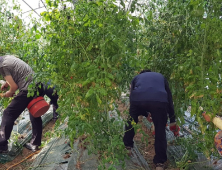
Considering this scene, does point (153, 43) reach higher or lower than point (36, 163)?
higher

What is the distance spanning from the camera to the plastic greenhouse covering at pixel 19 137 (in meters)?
2.70

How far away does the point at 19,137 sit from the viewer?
322 centimetres

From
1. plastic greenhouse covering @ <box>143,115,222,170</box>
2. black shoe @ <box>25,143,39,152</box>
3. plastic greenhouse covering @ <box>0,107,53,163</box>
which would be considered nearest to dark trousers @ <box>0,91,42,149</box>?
plastic greenhouse covering @ <box>0,107,53,163</box>

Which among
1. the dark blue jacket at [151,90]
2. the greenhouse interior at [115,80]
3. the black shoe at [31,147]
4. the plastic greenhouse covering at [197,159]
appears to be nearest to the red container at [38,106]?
the greenhouse interior at [115,80]

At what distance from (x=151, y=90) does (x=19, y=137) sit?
2.13 meters

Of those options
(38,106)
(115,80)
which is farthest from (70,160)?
(115,80)

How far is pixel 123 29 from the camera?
166 centimetres

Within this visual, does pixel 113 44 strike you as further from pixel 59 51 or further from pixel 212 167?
pixel 212 167

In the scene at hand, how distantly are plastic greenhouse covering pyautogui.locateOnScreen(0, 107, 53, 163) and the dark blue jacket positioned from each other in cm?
167

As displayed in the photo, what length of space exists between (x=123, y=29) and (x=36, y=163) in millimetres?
1697

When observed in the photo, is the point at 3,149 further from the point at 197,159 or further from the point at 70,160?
the point at 197,159

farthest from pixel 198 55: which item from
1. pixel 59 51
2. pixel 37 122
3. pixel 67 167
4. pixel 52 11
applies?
pixel 37 122

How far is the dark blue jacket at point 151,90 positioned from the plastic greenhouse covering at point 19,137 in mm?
1668

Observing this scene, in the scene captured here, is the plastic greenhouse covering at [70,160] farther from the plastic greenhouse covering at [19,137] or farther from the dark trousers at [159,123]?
the plastic greenhouse covering at [19,137]
